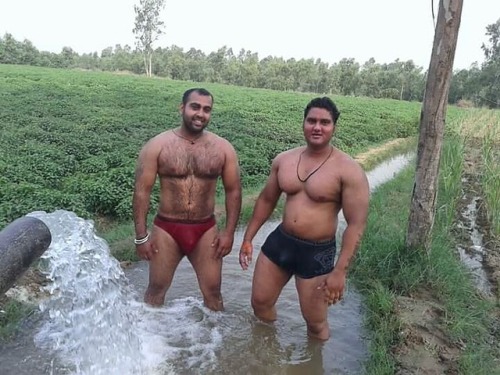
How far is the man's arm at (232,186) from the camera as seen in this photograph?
154 inches

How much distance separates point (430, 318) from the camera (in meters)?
4.32

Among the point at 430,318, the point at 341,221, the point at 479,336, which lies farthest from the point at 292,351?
the point at 341,221

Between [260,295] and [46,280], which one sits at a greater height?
[260,295]

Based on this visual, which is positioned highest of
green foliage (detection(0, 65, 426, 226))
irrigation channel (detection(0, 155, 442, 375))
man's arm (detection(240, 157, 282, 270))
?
man's arm (detection(240, 157, 282, 270))

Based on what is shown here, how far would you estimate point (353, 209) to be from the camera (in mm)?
3400

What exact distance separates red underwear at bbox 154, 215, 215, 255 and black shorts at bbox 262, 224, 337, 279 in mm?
640

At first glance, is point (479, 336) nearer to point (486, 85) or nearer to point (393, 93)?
point (486, 85)

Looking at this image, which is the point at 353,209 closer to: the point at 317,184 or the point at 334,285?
the point at 317,184

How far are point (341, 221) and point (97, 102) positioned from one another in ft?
47.1

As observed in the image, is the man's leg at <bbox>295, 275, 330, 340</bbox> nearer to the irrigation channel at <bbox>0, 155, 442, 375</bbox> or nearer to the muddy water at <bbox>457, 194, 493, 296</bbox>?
the irrigation channel at <bbox>0, 155, 442, 375</bbox>

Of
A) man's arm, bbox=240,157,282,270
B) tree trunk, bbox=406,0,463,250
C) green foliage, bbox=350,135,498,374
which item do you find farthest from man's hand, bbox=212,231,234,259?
tree trunk, bbox=406,0,463,250

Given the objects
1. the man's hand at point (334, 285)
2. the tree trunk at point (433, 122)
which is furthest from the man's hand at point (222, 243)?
the tree trunk at point (433, 122)

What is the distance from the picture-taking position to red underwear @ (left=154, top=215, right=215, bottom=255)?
12.8 feet

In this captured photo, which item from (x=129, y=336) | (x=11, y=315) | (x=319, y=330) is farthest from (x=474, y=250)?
(x=11, y=315)
